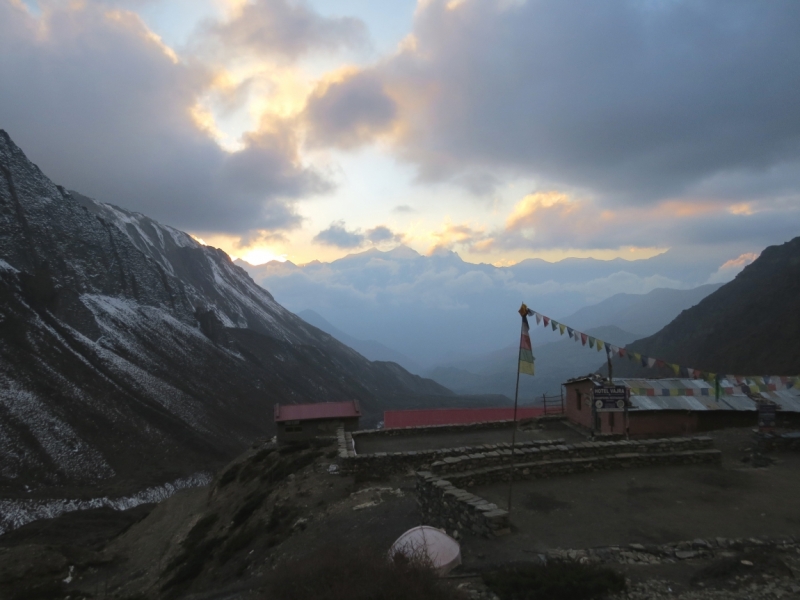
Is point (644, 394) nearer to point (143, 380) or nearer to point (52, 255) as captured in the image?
point (143, 380)

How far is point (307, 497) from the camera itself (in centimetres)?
1948

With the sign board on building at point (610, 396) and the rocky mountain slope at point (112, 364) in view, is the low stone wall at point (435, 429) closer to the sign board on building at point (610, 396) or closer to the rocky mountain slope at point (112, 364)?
the sign board on building at point (610, 396)

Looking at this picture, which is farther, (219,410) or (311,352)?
(311,352)

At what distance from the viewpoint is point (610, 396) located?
23.6 meters

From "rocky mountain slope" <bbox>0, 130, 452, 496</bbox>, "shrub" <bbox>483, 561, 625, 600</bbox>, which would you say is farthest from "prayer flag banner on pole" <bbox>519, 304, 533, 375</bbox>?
"rocky mountain slope" <bbox>0, 130, 452, 496</bbox>

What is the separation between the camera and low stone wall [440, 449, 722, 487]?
14605mm

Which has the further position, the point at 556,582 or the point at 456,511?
the point at 456,511

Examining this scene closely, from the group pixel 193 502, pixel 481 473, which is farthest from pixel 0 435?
pixel 481 473

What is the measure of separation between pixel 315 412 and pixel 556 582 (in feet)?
97.3

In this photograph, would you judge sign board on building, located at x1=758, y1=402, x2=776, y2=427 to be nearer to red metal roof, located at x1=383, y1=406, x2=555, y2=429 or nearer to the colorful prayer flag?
the colorful prayer flag

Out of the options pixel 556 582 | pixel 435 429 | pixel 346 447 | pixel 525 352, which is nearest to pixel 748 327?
pixel 435 429

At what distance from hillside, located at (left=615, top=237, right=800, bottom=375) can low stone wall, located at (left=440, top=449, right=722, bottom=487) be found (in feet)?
221

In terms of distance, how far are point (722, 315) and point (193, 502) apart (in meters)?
116

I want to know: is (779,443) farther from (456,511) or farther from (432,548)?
(432,548)
